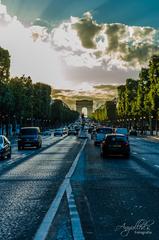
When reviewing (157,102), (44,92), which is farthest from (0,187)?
(44,92)

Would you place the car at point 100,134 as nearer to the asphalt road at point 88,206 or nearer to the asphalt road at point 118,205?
the asphalt road at point 118,205

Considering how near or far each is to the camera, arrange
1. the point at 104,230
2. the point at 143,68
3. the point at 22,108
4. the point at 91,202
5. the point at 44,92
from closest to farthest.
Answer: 1. the point at 104,230
2. the point at 91,202
3. the point at 22,108
4. the point at 143,68
5. the point at 44,92

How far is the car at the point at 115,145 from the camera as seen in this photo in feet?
117

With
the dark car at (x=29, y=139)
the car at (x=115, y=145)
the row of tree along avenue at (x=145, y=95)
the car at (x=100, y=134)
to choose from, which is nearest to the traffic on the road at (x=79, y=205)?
the car at (x=115, y=145)

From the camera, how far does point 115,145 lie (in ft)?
117

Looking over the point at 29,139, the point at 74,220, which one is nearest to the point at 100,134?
the point at 29,139

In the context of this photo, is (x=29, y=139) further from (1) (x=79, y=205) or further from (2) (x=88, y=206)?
(2) (x=88, y=206)

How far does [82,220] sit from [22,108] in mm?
92444

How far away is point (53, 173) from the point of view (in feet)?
74.7

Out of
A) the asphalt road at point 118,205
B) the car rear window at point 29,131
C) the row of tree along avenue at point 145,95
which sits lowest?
the asphalt road at point 118,205

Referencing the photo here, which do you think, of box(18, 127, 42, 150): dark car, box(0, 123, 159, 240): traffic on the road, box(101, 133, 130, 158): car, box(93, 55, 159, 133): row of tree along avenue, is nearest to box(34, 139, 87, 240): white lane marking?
box(0, 123, 159, 240): traffic on the road

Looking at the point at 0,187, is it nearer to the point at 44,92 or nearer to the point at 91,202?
the point at 91,202

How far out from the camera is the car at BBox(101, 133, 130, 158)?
3553 centimetres

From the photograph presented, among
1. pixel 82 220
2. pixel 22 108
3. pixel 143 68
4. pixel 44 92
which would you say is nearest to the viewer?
pixel 82 220
